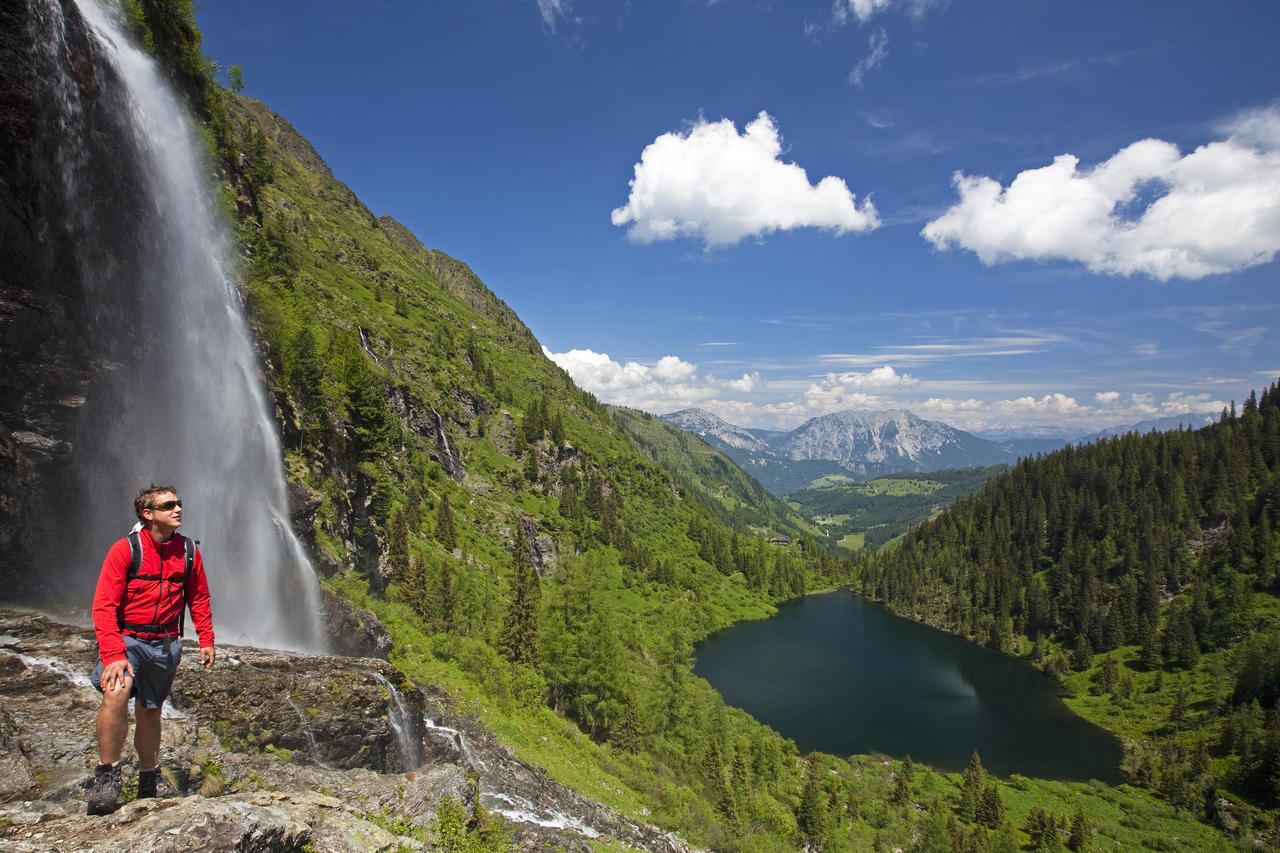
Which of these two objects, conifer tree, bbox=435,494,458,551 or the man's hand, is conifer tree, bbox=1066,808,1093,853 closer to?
conifer tree, bbox=435,494,458,551

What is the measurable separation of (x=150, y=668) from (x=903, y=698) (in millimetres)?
121774

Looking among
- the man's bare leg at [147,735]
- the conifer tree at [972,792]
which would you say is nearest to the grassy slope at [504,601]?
the conifer tree at [972,792]

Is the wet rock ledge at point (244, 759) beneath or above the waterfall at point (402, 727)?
above

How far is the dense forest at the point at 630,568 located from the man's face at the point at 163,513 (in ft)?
35.9

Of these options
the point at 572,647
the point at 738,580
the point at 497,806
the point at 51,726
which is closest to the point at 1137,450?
the point at 738,580

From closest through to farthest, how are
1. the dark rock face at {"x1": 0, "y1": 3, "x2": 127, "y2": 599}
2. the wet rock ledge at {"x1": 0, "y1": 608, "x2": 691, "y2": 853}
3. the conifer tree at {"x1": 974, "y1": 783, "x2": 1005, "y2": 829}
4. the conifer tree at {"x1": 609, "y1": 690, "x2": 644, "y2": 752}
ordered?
the wet rock ledge at {"x1": 0, "y1": 608, "x2": 691, "y2": 853} < the dark rock face at {"x1": 0, "y1": 3, "x2": 127, "y2": 599} < the conifer tree at {"x1": 609, "y1": 690, "x2": 644, "y2": 752} < the conifer tree at {"x1": 974, "y1": 783, "x2": 1005, "y2": 829}

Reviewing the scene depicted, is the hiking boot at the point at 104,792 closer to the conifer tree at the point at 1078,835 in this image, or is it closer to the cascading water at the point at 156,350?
the cascading water at the point at 156,350

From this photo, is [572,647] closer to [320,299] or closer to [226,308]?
[226,308]

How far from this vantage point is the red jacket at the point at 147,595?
7.05m

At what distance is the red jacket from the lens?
7047 millimetres

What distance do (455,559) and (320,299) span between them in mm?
58154

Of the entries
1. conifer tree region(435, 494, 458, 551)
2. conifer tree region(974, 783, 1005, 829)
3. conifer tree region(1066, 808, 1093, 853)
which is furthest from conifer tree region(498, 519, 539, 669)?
conifer tree region(1066, 808, 1093, 853)

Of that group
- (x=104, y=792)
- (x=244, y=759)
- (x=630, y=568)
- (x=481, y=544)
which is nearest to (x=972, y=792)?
(x=481, y=544)

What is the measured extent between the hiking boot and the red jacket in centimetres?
175
